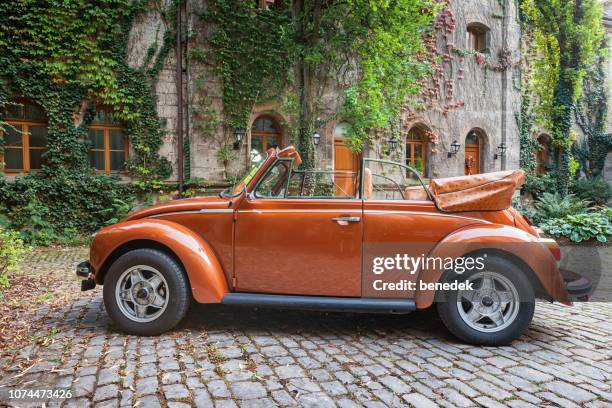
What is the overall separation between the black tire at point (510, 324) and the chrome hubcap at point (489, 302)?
0.03 metres

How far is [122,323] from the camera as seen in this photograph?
3584 millimetres

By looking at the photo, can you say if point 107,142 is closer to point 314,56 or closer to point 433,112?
point 314,56

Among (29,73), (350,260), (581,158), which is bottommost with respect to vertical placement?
(350,260)

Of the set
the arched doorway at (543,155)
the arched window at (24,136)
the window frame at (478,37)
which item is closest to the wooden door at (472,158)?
the arched doorway at (543,155)

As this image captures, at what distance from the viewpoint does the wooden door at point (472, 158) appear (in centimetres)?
1612

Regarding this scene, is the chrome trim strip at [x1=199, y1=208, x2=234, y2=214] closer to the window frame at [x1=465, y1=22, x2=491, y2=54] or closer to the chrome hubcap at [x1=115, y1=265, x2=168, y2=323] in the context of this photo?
the chrome hubcap at [x1=115, y1=265, x2=168, y2=323]

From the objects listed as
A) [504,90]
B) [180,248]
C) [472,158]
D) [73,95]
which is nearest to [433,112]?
[472,158]

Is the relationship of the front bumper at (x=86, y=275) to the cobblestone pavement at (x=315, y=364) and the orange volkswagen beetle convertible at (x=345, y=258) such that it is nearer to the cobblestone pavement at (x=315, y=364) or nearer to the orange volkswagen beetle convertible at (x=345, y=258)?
the orange volkswagen beetle convertible at (x=345, y=258)

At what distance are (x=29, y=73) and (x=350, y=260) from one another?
409 inches

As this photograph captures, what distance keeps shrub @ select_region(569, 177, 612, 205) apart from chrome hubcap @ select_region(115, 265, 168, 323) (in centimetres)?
1874

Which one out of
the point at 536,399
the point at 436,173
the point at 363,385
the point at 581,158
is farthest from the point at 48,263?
the point at 581,158

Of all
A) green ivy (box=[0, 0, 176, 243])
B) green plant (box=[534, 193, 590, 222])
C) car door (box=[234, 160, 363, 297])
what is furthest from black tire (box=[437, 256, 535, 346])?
green ivy (box=[0, 0, 176, 243])

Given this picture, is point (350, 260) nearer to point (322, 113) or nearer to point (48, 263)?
point (48, 263)

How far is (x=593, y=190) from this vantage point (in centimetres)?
1698
